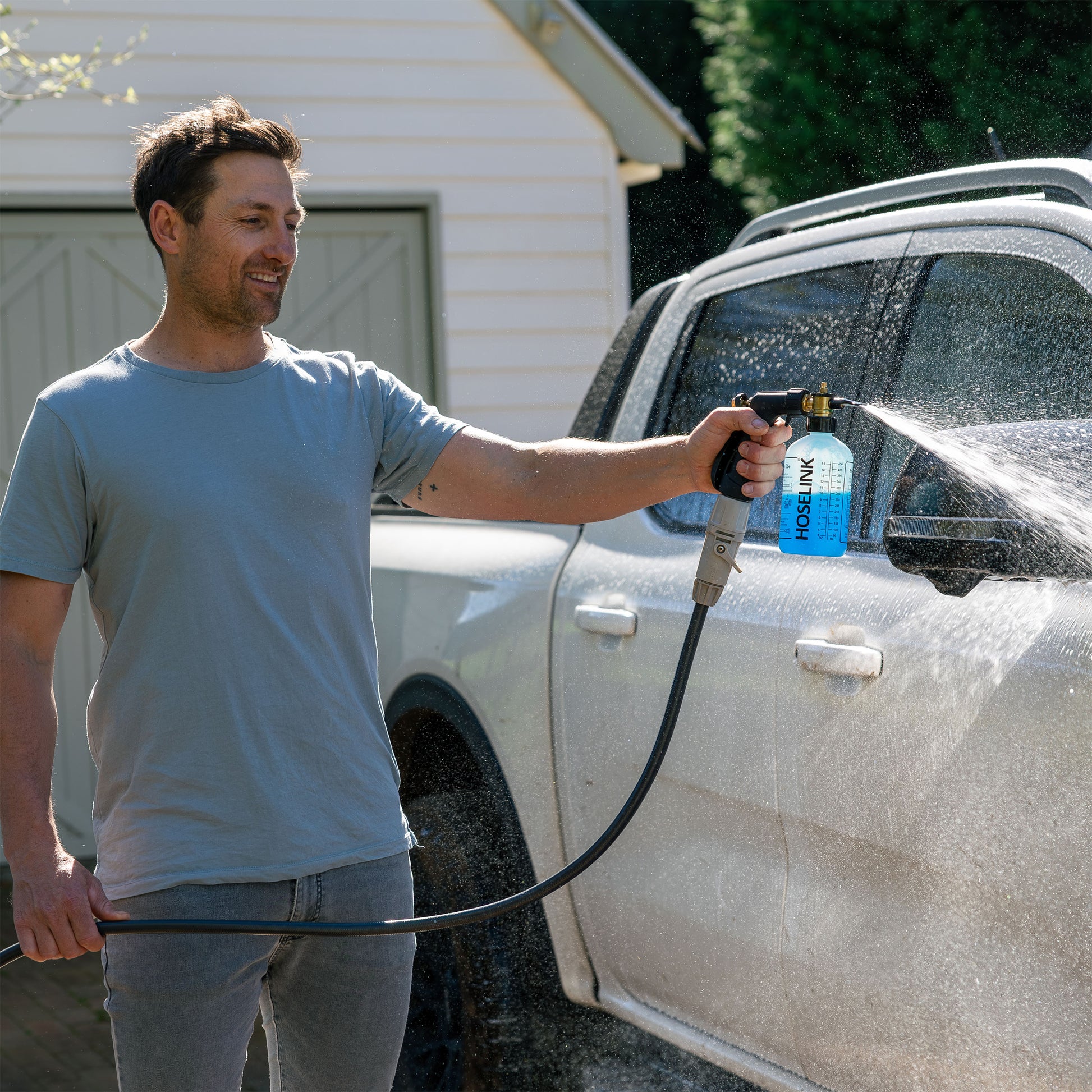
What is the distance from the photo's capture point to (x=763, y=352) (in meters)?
3.16

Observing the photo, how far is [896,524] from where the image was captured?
2.20m

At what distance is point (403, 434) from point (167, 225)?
0.52 meters

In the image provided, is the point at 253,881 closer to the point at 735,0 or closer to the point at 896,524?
the point at 896,524

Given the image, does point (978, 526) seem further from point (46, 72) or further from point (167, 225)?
point (46, 72)

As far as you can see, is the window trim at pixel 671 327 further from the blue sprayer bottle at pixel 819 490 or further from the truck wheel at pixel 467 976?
the truck wheel at pixel 467 976

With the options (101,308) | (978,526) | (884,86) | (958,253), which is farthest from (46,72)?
(884,86)

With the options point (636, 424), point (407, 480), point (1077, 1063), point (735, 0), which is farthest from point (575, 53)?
point (735, 0)

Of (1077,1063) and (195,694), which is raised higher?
(195,694)

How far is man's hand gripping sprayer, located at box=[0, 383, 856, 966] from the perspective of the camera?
2.29 meters

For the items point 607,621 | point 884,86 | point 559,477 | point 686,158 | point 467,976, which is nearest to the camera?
point 559,477

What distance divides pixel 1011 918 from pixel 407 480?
1230 mm

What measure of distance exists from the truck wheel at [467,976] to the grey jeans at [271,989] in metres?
0.84

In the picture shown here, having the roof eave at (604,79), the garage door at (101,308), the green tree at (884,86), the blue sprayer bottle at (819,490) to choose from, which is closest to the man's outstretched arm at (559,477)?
the blue sprayer bottle at (819,490)

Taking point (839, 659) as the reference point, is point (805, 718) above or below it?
below
